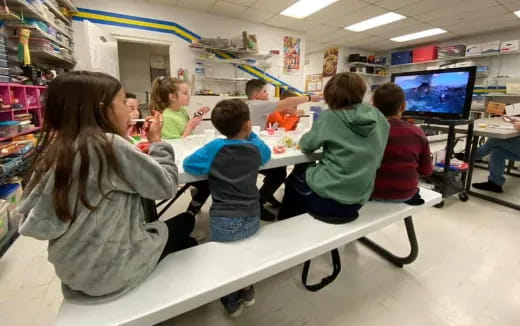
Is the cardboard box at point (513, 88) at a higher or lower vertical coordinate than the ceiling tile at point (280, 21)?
lower

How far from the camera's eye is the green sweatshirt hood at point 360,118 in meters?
1.14

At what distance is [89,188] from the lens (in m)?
0.68

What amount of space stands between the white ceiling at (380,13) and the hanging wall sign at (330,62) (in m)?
1.21

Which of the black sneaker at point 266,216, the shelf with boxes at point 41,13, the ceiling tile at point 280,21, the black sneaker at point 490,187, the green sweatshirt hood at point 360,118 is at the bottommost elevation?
the black sneaker at point 266,216

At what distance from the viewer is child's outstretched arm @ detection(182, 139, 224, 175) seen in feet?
3.45

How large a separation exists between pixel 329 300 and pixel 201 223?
3.85 feet

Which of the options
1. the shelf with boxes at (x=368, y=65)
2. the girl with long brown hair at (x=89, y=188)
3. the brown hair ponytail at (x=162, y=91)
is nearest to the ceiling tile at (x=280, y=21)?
the shelf with boxes at (x=368, y=65)

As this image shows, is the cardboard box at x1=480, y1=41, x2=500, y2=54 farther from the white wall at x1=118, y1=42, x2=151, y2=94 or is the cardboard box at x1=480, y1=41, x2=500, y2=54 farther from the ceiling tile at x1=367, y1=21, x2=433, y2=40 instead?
the white wall at x1=118, y1=42, x2=151, y2=94

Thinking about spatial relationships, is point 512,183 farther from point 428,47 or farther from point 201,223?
point 428,47

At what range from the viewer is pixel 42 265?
1.60 m

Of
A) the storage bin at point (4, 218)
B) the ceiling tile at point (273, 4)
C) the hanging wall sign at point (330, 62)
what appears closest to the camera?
the storage bin at point (4, 218)

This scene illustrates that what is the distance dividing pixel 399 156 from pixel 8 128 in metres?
2.77

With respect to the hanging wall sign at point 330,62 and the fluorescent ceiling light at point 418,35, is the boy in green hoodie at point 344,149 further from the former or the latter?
the hanging wall sign at point 330,62

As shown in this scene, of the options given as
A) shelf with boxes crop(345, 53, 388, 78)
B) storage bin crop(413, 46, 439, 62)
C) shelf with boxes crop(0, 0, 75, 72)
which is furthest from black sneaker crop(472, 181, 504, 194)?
shelf with boxes crop(345, 53, 388, 78)
